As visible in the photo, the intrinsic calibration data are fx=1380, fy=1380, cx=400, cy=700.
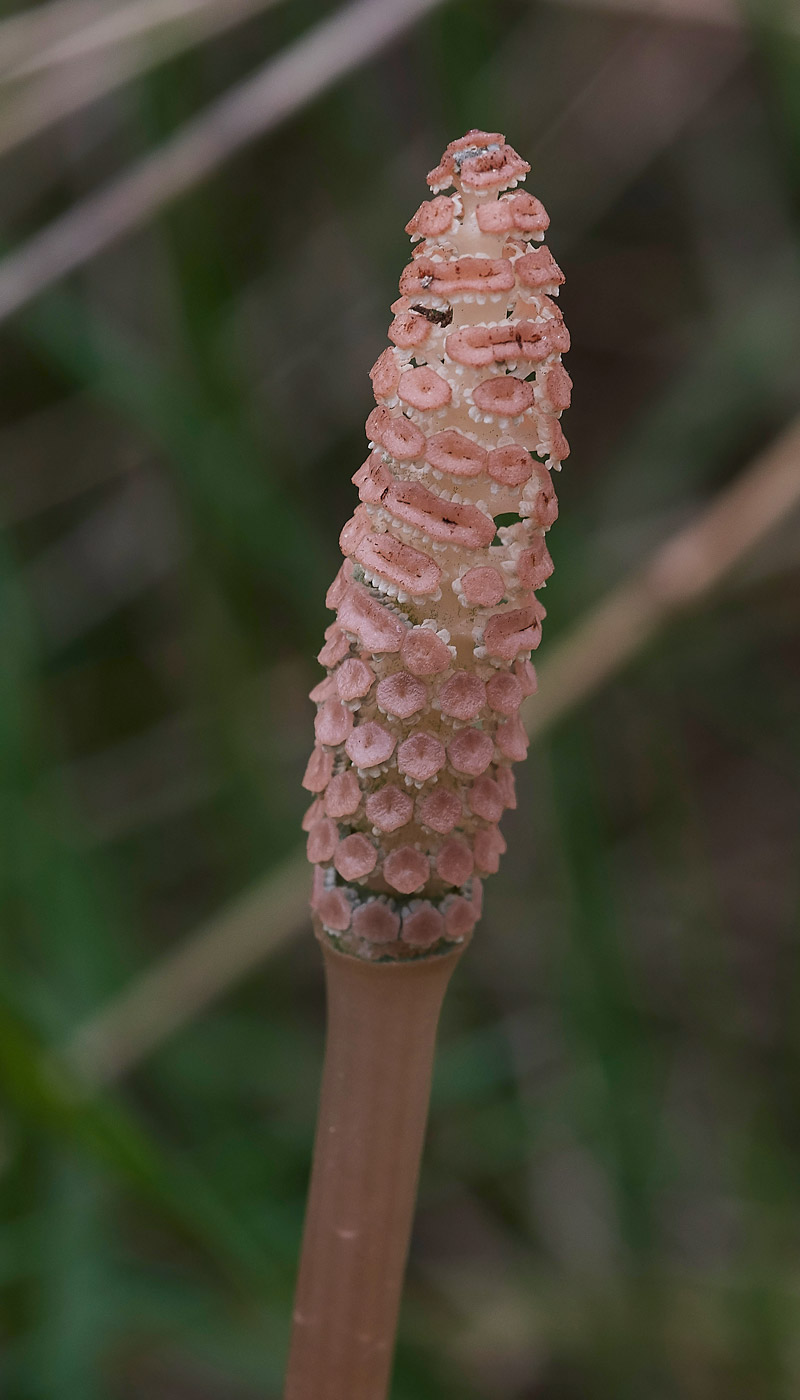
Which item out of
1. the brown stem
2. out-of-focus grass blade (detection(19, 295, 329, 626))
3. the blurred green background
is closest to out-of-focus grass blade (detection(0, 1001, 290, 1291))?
the blurred green background

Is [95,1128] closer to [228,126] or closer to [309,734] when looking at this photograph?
[228,126]

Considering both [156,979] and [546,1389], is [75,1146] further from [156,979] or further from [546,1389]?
[546,1389]

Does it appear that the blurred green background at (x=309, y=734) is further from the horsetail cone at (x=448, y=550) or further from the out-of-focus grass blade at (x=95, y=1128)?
the horsetail cone at (x=448, y=550)

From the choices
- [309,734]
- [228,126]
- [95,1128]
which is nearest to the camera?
[95,1128]

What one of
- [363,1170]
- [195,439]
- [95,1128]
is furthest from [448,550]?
[195,439]

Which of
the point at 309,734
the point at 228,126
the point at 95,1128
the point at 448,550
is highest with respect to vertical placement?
the point at 228,126

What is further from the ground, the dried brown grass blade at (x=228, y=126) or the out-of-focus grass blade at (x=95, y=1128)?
the dried brown grass blade at (x=228, y=126)

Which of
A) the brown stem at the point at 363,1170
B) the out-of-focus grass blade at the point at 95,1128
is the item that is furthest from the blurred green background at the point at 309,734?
the brown stem at the point at 363,1170
